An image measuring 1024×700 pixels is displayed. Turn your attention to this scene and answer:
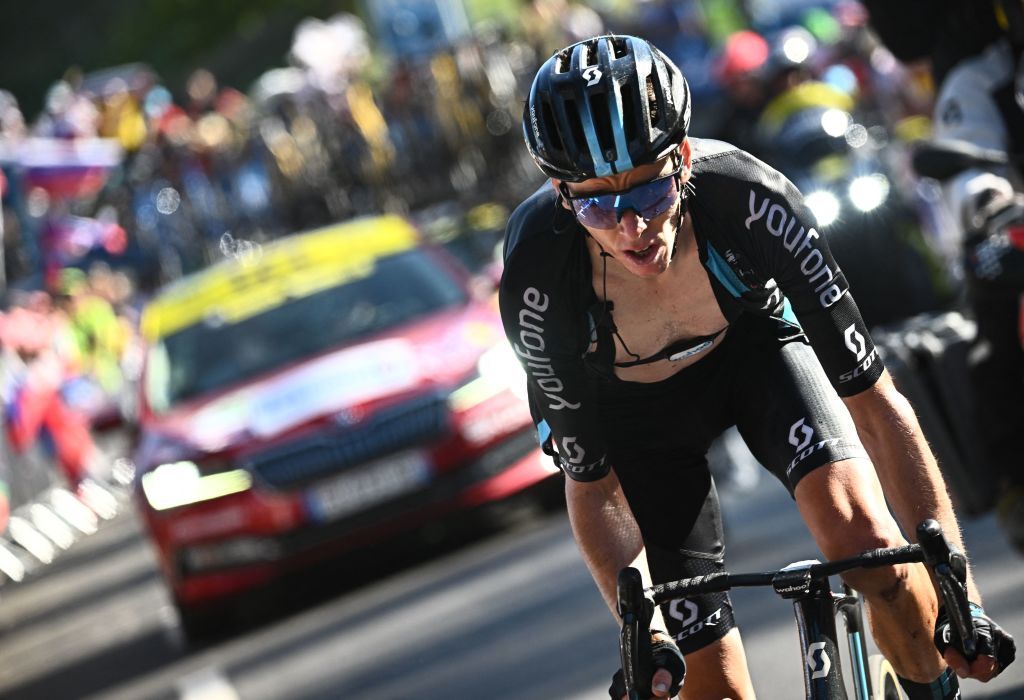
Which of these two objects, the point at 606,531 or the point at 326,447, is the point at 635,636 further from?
the point at 326,447

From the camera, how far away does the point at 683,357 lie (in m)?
4.37

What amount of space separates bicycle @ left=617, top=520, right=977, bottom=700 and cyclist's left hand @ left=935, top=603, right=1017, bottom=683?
25 millimetres

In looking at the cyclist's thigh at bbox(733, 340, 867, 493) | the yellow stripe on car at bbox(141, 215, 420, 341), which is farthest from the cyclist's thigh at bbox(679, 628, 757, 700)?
the yellow stripe on car at bbox(141, 215, 420, 341)

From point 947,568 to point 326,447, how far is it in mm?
6356

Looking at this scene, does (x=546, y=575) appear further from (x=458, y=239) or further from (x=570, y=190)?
A: (x=458, y=239)

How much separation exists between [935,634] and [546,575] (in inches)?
208

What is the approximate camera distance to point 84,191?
23922 millimetres

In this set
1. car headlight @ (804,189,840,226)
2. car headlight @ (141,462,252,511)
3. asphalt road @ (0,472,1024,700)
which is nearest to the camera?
asphalt road @ (0,472,1024,700)

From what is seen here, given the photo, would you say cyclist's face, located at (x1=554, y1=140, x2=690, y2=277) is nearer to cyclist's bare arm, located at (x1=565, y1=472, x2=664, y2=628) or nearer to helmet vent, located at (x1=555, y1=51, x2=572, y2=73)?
helmet vent, located at (x1=555, y1=51, x2=572, y2=73)

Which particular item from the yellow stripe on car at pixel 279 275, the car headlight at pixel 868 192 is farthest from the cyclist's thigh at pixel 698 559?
the yellow stripe on car at pixel 279 275

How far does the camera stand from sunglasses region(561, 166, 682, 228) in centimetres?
382

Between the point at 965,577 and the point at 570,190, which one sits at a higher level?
the point at 570,190

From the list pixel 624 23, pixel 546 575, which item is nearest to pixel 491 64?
pixel 624 23

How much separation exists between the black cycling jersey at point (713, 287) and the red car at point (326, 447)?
523cm
